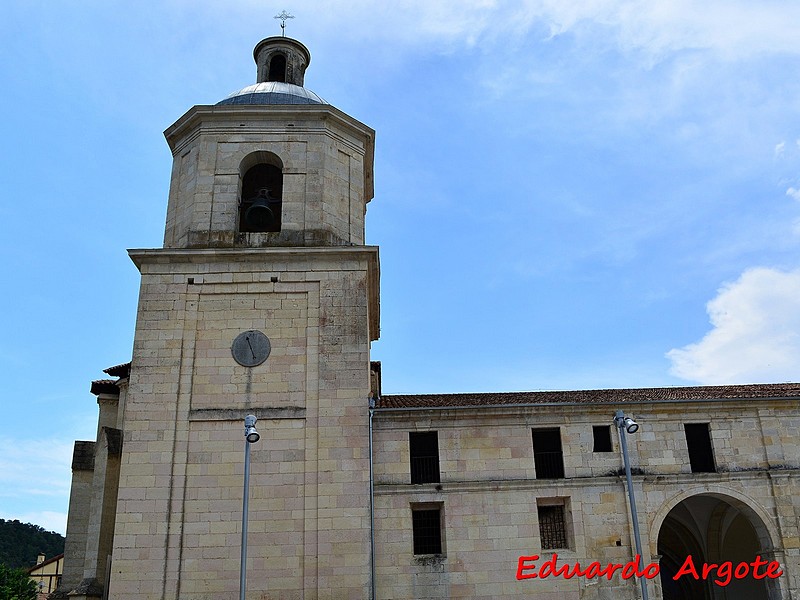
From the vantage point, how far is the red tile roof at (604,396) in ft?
64.9

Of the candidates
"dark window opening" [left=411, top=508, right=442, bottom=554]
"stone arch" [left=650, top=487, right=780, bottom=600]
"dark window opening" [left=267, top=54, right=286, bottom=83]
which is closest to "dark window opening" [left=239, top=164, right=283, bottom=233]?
"dark window opening" [left=267, top=54, right=286, bottom=83]

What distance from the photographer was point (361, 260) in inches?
752

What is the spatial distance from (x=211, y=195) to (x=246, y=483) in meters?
8.61

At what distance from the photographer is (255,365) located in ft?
59.1

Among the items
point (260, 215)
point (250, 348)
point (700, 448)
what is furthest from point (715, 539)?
point (260, 215)

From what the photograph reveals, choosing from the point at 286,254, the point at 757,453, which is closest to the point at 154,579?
the point at 286,254

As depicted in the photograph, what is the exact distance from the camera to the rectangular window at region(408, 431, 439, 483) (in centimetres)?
1897

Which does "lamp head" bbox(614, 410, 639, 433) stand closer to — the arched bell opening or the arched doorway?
the arched doorway

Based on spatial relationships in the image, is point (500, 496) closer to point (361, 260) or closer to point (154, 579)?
point (361, 260)

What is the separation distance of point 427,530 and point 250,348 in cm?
662

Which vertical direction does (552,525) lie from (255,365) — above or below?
below

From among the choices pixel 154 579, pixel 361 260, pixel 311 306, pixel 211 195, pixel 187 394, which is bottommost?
pixel 154 579

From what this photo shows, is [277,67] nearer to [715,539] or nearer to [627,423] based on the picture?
[627,423]

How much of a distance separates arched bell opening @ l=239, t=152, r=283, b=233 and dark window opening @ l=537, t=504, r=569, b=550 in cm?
1075
